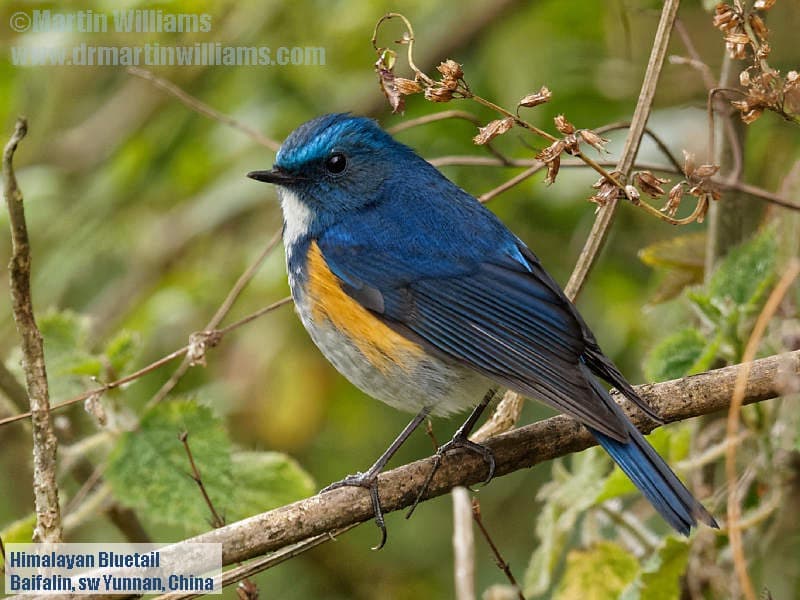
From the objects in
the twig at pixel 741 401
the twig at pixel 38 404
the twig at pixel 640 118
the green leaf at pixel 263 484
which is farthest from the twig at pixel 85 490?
the twig at pixel 741 401

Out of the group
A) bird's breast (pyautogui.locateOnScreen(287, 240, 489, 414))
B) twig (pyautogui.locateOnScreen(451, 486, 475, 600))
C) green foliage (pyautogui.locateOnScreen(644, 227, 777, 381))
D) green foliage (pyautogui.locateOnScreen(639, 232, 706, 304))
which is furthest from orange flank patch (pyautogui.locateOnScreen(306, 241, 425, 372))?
twig (pyautogui.locateOnScreen(451, 486, 475, 600))

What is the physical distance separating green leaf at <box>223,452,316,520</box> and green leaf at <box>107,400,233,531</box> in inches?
2.1

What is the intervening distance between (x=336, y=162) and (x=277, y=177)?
0.25m

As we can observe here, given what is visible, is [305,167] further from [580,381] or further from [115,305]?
[115,305]

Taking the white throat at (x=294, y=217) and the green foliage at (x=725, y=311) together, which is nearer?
the green foliage at (x=725, y=311)

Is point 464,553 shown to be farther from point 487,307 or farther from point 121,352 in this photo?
point 121,352

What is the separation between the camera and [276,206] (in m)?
6.18

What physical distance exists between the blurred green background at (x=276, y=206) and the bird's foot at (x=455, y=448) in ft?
5.95

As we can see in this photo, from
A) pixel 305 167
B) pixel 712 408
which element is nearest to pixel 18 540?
pixel 305 167

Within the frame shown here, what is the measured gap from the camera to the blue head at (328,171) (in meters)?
4.13

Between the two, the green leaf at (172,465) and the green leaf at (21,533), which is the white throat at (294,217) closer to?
the green leaf at (172,465)

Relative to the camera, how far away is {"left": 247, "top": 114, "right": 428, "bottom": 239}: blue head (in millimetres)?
4133

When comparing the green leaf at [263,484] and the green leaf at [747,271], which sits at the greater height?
the green leaf at [747,271]

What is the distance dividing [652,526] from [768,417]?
1.74 metres
